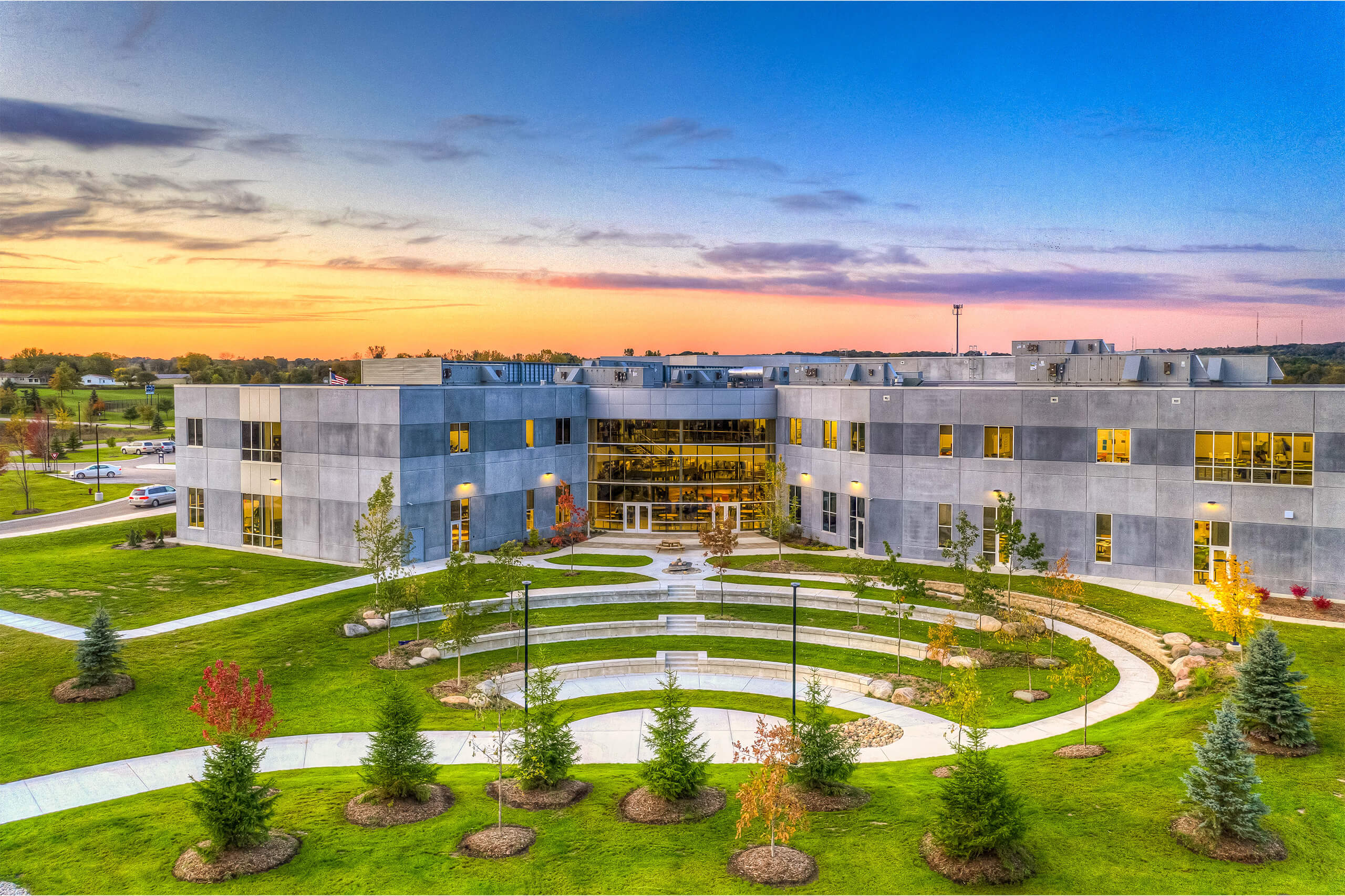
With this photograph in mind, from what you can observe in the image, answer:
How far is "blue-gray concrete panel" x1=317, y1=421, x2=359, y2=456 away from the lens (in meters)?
38.1

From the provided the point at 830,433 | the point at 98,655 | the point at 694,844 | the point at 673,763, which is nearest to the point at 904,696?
the point at 673,763

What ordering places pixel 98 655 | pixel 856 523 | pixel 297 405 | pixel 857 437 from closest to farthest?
pixel 98 655 < pixel 297 405 < pixel 857 437 < pixel 856 523

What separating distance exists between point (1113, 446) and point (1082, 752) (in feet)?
68.4

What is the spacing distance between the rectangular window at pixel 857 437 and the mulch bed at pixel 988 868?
29.3m

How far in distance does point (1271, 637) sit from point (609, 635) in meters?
19.9

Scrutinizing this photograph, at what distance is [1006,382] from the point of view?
4606 cm

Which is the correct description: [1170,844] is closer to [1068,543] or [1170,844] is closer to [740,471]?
[1068,543]

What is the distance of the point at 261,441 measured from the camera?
41156 mm

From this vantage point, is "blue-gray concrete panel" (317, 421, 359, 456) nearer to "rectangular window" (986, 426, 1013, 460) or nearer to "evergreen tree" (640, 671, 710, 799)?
"evergreen tree" (640, 671, 710, 799)

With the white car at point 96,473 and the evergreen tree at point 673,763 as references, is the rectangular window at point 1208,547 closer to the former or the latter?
the evergreen tree at point 673,763

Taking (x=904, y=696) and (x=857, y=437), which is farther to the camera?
(x=857, y=437)

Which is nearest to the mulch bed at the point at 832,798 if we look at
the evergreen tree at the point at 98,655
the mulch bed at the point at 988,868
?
the mulch bed at the point at 988,868

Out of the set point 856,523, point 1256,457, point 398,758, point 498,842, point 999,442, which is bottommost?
point 498,842

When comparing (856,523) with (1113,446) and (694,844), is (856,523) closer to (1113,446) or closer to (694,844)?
(1113,446)
